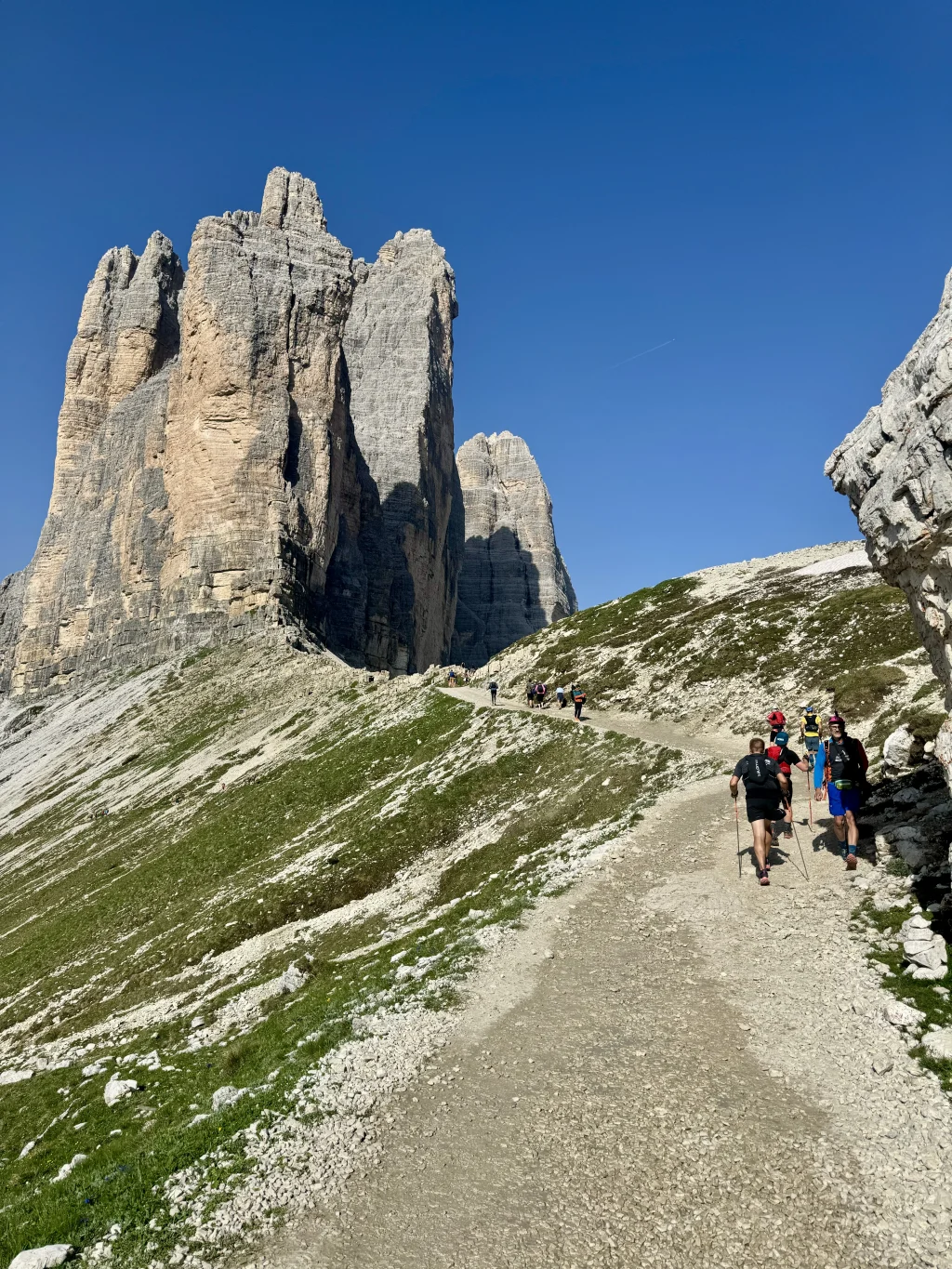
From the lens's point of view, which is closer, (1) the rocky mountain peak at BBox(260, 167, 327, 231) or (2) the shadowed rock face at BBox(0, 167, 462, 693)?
(2) the shadowed rock face at BBox(0, 167, 462, 693)

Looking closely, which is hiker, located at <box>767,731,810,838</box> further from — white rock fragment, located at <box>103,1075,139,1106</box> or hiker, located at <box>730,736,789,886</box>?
white rock fragment, located at <box>103,1075,139,1106</box>

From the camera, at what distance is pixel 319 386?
392 feet

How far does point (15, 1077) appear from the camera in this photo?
2388cm

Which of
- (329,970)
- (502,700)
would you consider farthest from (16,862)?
(329,970)

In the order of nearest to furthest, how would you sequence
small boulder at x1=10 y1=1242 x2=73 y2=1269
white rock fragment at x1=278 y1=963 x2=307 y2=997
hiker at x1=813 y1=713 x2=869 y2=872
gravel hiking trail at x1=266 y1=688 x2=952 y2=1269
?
gravel hiking trail at x1=266 y1=688 x2=952 y2=1269
small boulder at x1=10 y1=1242 x2=73 y2=1269
hiker at x1=813 y1=713 x2=869 y2=872
white rock fragment at x1=278 y1=963 x2=307 y2=997

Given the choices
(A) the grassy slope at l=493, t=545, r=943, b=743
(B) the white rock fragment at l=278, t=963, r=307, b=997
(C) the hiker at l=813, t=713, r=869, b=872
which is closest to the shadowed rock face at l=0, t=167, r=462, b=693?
(A) the grassy slope at l=493, t=545, r=943, b=743

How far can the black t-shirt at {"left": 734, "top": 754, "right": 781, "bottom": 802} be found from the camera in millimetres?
16641

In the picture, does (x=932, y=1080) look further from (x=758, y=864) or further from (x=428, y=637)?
(x=428, y=637)

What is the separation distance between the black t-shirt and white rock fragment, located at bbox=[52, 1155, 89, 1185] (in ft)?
45.8

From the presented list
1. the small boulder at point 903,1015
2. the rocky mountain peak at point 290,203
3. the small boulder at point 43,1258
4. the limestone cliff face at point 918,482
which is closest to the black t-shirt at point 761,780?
the limestone cliff face at point 918,482

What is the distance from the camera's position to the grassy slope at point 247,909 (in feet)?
41.3

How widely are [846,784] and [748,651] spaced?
29158 mm

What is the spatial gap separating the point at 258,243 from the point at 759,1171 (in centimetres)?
14038

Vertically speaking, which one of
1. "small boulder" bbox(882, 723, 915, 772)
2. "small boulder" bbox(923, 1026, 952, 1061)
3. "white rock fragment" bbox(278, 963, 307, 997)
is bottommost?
"white rock fragment" bbox(278, 963, 307, 997)
